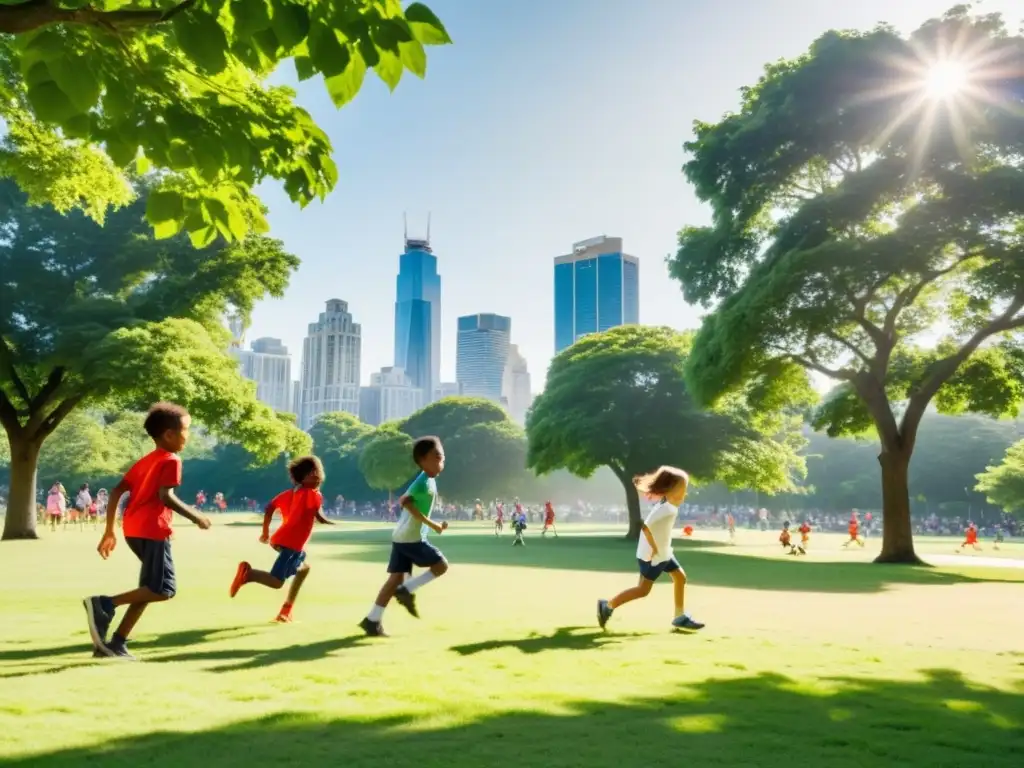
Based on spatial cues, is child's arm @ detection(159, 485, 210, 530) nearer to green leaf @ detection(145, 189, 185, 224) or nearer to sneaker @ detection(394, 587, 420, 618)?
sneaker @ detection(394, 587, 420, 618)

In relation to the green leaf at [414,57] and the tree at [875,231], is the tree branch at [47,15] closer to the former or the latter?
the green leaf at [414,57]

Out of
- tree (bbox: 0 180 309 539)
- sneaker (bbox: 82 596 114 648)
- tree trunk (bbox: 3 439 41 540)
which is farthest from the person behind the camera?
tree trunk (bbox: 3 439 41 540)

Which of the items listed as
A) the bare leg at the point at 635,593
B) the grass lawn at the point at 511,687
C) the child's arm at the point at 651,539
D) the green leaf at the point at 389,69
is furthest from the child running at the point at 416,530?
the green leaf at the point at 389,69

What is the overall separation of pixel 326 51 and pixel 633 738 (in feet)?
12.2


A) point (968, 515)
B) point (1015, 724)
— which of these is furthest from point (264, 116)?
point (968, 515)

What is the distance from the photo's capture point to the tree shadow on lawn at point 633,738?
382cm

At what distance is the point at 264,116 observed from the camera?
18.2 ft

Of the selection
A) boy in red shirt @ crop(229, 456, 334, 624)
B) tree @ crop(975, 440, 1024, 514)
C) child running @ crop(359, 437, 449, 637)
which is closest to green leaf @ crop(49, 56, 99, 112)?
child running @ crop(359, 437, 449, 637)

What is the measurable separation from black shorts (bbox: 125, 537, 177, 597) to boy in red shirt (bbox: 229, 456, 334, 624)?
5.47 feet

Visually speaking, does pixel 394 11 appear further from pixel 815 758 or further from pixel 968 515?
pixel 968 515

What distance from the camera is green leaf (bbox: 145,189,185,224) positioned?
16.4 ft

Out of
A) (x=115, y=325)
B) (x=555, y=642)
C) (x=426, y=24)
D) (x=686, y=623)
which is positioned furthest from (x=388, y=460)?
(x=426, y=24)

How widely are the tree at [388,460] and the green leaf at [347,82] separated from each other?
6794cm

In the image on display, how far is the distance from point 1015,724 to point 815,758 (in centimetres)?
154
